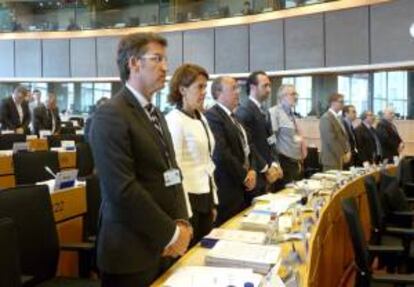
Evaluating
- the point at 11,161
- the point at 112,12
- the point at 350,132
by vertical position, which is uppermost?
the point at 112,12

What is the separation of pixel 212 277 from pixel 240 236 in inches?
26.4

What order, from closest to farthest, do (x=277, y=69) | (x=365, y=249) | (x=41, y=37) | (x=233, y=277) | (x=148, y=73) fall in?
(x=233, y=277) → (x=148, y=73) → (x=365, y=249) → (x=277, y=69) → (x=41, y=37)

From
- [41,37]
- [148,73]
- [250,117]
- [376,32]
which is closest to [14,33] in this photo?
[41,37]

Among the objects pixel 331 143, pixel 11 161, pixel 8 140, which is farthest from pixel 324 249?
pixel 8 140

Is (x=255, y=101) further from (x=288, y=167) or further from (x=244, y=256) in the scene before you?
(x=244, y=256)

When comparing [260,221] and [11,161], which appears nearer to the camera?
[260,221]

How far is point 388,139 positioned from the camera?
27.7 feet

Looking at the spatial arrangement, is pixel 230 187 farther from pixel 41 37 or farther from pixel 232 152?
pixel 41 37

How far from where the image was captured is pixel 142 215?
6.38ft

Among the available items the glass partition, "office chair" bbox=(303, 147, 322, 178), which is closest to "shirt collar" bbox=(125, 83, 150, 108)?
"office chair" bbox=(303, 147, 322, 178)

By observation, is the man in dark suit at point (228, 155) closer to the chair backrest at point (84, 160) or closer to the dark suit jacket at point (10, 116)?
the chair backrest at point (84, 160)

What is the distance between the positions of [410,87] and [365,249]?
7625mm

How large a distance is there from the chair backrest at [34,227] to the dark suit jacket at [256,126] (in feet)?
6.68

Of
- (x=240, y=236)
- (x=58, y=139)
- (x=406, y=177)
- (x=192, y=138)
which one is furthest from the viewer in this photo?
(x=58, y=139)
